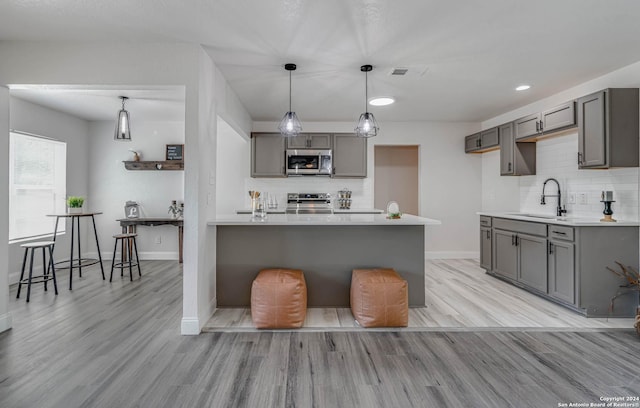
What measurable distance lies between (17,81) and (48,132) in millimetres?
2555

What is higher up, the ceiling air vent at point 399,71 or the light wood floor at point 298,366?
the ceiling air vent at point 399,71

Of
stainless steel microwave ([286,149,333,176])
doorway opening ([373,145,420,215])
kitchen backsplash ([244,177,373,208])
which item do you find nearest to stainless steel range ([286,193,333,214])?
kitchen backsplash ([244,177,373,208])

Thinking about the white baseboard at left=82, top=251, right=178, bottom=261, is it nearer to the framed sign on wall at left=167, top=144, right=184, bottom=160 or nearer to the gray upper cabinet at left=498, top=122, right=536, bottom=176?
the framed sign on wall at left=167, top=144, right=184, bottom=160

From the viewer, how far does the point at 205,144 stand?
2875 mm

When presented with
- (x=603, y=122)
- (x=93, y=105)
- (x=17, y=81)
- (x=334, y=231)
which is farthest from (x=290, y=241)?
(x=93, y=105)

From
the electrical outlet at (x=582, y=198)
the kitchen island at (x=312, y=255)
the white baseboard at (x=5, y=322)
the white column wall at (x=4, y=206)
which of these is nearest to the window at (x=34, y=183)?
the white column wall at (x=4, y=206)

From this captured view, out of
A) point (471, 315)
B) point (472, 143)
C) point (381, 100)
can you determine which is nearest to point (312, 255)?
point (471, 315)

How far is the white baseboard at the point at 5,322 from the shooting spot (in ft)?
8.83

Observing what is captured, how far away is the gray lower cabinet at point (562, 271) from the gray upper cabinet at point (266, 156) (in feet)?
12.6

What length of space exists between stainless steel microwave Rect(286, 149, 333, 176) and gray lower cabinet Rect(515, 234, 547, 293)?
2.91 m

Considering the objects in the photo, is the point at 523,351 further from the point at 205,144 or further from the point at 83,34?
the point at 83,34

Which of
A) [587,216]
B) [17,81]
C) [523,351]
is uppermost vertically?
[17,81]

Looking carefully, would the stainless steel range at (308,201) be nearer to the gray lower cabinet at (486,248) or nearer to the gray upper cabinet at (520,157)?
the gray lower cabinet at (486,248)

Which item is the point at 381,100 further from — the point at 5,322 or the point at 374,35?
the point at 5,322
